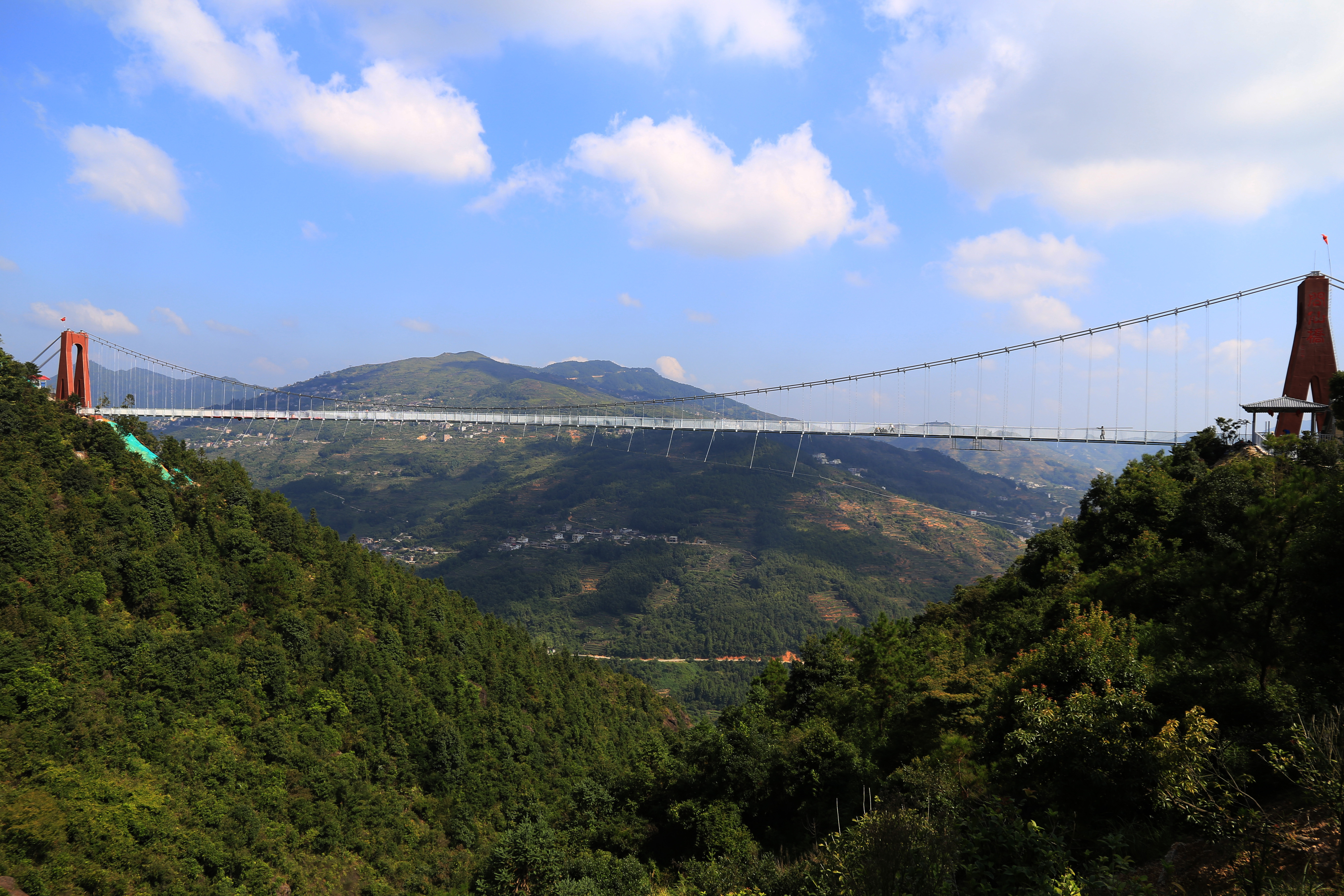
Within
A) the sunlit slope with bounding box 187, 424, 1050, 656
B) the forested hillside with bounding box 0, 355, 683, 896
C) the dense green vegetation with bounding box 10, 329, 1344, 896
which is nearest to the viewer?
the dense green vegetation with bounding box 10, 329, 1344, 896

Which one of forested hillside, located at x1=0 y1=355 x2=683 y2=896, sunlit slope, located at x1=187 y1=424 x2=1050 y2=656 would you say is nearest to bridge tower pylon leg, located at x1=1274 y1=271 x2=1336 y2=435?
forested hillside, located at x1=0 y1=355 x2=683 y2=896

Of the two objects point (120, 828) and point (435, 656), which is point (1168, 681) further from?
point (435, 656)

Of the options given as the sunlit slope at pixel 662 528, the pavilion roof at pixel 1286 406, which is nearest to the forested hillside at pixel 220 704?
the pavilion roof at pixel 1286 406

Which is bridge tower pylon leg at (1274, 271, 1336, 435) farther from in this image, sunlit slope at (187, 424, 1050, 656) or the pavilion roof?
sunlit slope at (187, 424, 1050, 656)

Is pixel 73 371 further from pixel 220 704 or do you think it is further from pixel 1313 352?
pixel 1313 352

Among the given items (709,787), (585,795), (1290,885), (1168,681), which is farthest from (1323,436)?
(585,795)

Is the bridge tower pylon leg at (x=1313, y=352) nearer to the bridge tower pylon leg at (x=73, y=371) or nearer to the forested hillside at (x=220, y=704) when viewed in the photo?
the forested hillside at (x=220, y=704)

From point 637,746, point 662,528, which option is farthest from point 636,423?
point 662,528
